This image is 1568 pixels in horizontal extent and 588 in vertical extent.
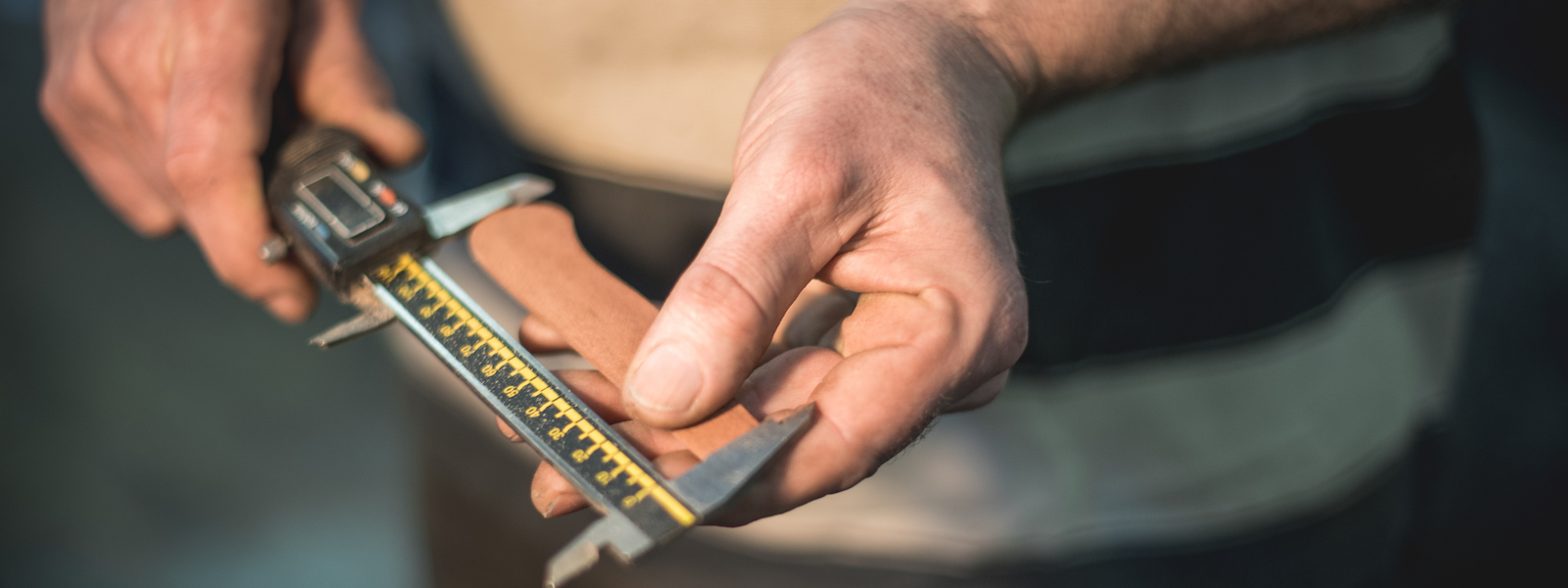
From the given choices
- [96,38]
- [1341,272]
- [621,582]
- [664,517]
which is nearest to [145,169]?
[96,38]

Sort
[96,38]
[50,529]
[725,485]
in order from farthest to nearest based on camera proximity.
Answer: [50,529] → [96,38] → [725,485]

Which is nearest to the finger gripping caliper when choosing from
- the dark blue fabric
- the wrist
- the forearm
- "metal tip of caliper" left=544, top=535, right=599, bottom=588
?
"metal tip of caliper" left=544, top=535, right=599, bottom=588

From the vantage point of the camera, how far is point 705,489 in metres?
0.75

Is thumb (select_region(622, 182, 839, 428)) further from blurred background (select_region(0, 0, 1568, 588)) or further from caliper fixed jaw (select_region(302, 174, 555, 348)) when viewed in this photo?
blurred background (select_region(0, 0, 1568, 588))

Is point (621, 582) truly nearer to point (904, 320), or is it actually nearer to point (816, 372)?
point (816, 372)

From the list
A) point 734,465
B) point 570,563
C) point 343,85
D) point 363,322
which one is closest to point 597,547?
point 570,563

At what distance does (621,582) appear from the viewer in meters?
1.64

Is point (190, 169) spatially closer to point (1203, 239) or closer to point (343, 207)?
point (343, 207)

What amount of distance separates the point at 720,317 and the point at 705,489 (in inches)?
6.0

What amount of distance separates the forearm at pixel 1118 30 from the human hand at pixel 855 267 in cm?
15

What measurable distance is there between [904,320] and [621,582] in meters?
1.08

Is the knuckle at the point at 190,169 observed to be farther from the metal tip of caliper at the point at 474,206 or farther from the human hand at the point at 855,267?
the human hand at the point at 855,267

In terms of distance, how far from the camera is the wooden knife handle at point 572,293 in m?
0.83

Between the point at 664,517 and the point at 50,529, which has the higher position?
the point at 664,517
